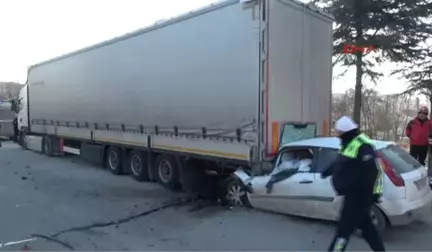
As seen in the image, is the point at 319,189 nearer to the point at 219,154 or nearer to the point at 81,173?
the point at 219,154

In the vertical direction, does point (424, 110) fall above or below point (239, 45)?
below

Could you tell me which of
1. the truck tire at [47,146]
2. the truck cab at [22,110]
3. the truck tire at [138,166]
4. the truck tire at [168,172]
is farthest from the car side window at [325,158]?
the truck cab at [22,110]

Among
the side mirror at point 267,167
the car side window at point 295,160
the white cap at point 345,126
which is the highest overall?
the white cap at point 345,126

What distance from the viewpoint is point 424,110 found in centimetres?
877

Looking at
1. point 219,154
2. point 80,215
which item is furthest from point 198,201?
point 80,215

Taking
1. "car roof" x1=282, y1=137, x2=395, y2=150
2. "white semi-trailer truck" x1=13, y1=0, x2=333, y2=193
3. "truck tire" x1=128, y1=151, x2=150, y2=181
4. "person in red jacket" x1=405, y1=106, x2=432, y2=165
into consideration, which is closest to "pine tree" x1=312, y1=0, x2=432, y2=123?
"person in red jacket" x1=405, y1=106, x2=432, y2=165

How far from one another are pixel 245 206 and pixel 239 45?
Result: 110 inches

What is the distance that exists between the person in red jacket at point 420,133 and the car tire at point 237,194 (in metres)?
4.53

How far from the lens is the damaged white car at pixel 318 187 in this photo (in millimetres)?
5188

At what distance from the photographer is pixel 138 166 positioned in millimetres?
10555

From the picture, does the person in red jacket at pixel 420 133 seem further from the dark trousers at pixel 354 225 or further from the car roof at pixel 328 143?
the dark trousers at pixel 354 225
